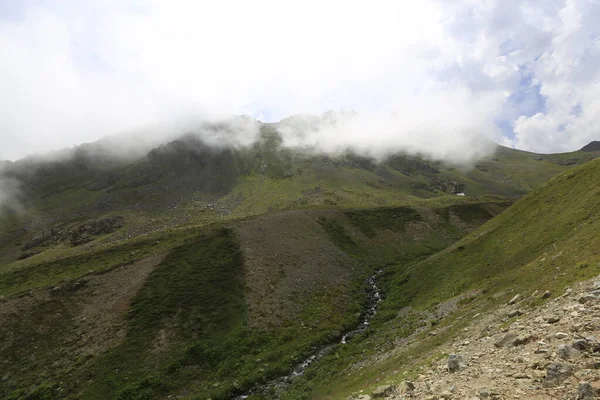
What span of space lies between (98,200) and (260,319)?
16426 centimetres

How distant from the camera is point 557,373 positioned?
39.7 feet

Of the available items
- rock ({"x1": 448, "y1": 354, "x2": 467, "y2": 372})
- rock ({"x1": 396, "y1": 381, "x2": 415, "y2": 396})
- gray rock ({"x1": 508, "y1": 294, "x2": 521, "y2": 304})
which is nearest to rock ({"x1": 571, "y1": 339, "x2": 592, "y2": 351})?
rock ({"x1": 448, "y1": 354, "x2": 467, "y2": 372})

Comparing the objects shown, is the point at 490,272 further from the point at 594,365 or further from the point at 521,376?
the point at 594,365

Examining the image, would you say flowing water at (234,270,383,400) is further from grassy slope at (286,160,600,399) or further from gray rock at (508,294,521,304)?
gray rock at (508,294,521,304)

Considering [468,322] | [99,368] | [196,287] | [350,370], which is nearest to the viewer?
[468,322]

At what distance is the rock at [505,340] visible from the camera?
17.7 meters

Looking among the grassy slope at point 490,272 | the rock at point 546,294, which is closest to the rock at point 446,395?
the grassy slope at point 490,272

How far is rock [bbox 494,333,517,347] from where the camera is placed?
17.7 m

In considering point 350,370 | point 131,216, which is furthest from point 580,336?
point 131,216

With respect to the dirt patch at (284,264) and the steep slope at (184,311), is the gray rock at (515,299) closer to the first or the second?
the steep slope at (184,311)

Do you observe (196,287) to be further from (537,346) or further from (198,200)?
(198,200)

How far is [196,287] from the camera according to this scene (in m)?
58.0

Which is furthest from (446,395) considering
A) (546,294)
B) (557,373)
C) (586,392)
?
(546,294)

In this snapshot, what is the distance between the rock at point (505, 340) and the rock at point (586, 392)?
7.38m
